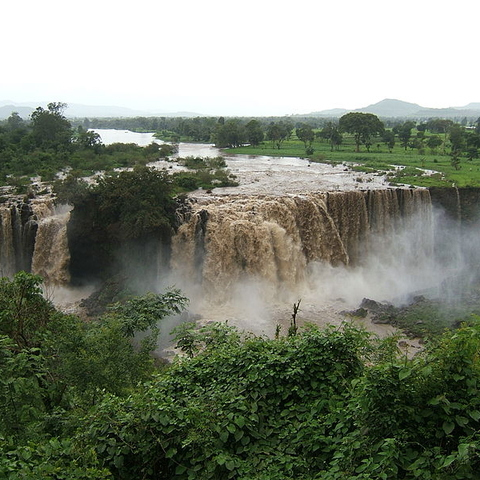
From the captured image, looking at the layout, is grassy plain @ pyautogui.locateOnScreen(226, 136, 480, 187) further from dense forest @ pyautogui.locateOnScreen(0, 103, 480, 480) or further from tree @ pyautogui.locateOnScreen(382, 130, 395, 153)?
dense forest @ pyautogui.locateOnScreen(0, 103, 480, 480)

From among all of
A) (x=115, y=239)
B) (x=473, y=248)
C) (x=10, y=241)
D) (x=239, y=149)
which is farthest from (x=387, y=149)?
(x=10, y=241)

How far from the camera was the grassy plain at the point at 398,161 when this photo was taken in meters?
29.1

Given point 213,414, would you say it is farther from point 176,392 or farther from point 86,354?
point 86,354

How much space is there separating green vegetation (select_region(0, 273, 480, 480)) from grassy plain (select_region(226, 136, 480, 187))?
78.1 feet

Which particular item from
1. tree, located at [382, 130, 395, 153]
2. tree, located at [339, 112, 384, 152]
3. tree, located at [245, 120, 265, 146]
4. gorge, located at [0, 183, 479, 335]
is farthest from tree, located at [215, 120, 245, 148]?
gorge, located at [0, 183, 479, 335]

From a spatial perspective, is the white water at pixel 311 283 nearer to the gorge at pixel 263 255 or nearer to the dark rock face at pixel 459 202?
the gorge at pixel 263 255

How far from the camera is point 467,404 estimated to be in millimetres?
4566

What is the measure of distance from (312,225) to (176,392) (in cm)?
1617

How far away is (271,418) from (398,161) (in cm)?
3741

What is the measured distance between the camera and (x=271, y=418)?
5.64m

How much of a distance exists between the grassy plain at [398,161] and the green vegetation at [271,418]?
23800mm

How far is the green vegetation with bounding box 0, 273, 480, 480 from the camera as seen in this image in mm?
4438

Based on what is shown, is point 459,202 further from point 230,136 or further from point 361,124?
point 230,136

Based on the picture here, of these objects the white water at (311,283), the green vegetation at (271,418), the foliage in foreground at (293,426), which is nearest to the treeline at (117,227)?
the white water at (311,283)
